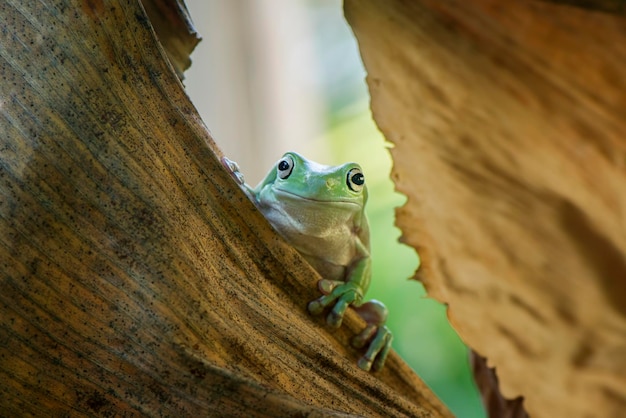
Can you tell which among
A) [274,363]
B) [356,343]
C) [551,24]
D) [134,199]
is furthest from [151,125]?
[551,24]

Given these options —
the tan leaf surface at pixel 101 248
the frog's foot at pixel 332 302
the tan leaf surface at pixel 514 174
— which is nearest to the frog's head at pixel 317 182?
the tan leaf surface at pixel 514 174

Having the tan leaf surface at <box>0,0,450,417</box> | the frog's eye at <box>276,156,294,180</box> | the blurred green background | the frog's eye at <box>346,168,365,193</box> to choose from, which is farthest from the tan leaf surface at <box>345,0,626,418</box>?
the blurred green background

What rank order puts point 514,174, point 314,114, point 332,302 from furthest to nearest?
point 314,114
point 514,174
point 332,302

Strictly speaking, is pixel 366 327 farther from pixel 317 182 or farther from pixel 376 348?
pixel 317 182

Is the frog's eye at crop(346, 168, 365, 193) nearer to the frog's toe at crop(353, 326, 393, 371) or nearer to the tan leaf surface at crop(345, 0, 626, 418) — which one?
the tan leaf surface at crop(345, 0, 626, 418)

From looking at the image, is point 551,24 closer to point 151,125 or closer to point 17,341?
point 151,125

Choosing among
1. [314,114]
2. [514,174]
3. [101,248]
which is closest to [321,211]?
[514,174]

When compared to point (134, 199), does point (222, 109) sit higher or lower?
higher
